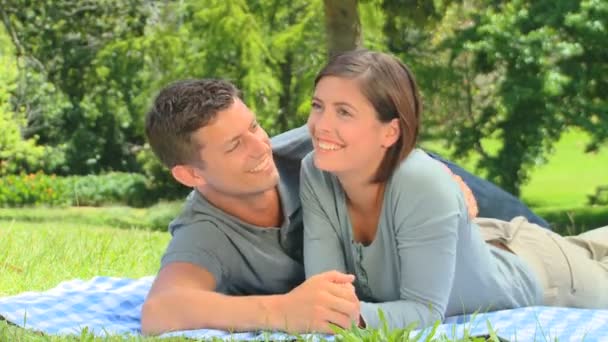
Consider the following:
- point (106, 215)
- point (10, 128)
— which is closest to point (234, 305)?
point (106, 215)

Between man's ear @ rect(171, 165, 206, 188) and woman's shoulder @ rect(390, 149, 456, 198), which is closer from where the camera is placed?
woman's shoulder @ rect(390, 149, 456, 198)

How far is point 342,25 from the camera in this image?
12.0m

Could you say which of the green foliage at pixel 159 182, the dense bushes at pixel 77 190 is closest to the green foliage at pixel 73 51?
the dense bushes at pixel 77 190

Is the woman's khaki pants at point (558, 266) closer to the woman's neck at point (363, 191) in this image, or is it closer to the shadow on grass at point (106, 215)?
the woman's neck at point (363, 191)

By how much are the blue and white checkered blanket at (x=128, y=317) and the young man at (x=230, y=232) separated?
0.31 feet

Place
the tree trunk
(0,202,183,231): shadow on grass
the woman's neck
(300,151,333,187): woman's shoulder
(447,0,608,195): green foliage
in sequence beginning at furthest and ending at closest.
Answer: (0,202,183,231): shadow on grass → (447,0,608,195): green foliage → the tree trunk → (300,151,333,187): woman's shoulder → the woman's neck

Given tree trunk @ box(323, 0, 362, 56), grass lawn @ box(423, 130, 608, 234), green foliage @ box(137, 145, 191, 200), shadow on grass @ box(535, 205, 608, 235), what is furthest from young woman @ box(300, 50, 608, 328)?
green foliage @ box(137, 145, 191, 200)

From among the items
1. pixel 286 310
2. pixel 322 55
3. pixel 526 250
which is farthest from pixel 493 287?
pixel 322 55

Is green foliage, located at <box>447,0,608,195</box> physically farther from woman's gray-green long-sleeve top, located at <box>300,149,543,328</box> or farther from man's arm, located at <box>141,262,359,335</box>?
man's arm, located at <box>141,262,359,335</box>

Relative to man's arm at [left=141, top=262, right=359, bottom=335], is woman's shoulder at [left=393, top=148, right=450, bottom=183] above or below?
above

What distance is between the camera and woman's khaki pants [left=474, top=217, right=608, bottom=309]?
4.11m

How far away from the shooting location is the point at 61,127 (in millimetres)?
21938

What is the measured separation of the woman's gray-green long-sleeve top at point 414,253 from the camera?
338cm

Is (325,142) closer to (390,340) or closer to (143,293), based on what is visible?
(390,340)
